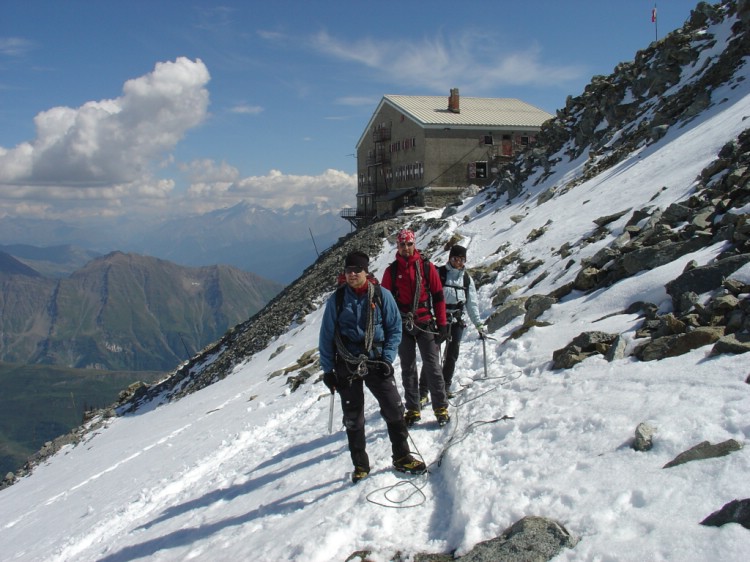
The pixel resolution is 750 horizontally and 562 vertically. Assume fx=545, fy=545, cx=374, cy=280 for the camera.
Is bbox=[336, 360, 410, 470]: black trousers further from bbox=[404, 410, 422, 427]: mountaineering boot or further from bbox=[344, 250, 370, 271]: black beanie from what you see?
bbox=[404, 410, 422, 427]: mountaineering boot

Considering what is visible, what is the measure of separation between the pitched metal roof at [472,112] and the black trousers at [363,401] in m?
43.5

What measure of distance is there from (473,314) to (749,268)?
3.91 metres

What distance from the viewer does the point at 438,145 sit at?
4778 cm

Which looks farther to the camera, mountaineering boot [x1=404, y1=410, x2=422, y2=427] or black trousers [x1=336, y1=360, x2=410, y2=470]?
mountaineering boot [x1=404, y1=410, x2=422, y2=427]

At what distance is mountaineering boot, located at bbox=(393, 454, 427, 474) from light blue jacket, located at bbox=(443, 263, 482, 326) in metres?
2.71

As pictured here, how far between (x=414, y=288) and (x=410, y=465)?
2.38 meters

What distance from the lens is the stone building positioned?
47781 millimetres

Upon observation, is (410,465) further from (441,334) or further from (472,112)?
(472,112)

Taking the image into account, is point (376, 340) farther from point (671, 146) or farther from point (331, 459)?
point (671, 146)

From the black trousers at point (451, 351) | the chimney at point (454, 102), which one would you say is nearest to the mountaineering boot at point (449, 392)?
the black trousers at point (451, 351)

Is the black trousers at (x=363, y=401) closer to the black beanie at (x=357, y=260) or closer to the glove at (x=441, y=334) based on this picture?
the black beanie at (x=357, y=260)

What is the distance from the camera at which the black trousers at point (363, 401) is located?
6.63 metres

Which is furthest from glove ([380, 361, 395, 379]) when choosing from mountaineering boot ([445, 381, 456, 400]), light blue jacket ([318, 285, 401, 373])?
mountaineering boot ([445, 381, 456, 400])

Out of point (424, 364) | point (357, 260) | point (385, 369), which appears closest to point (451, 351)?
point (424, 364)
